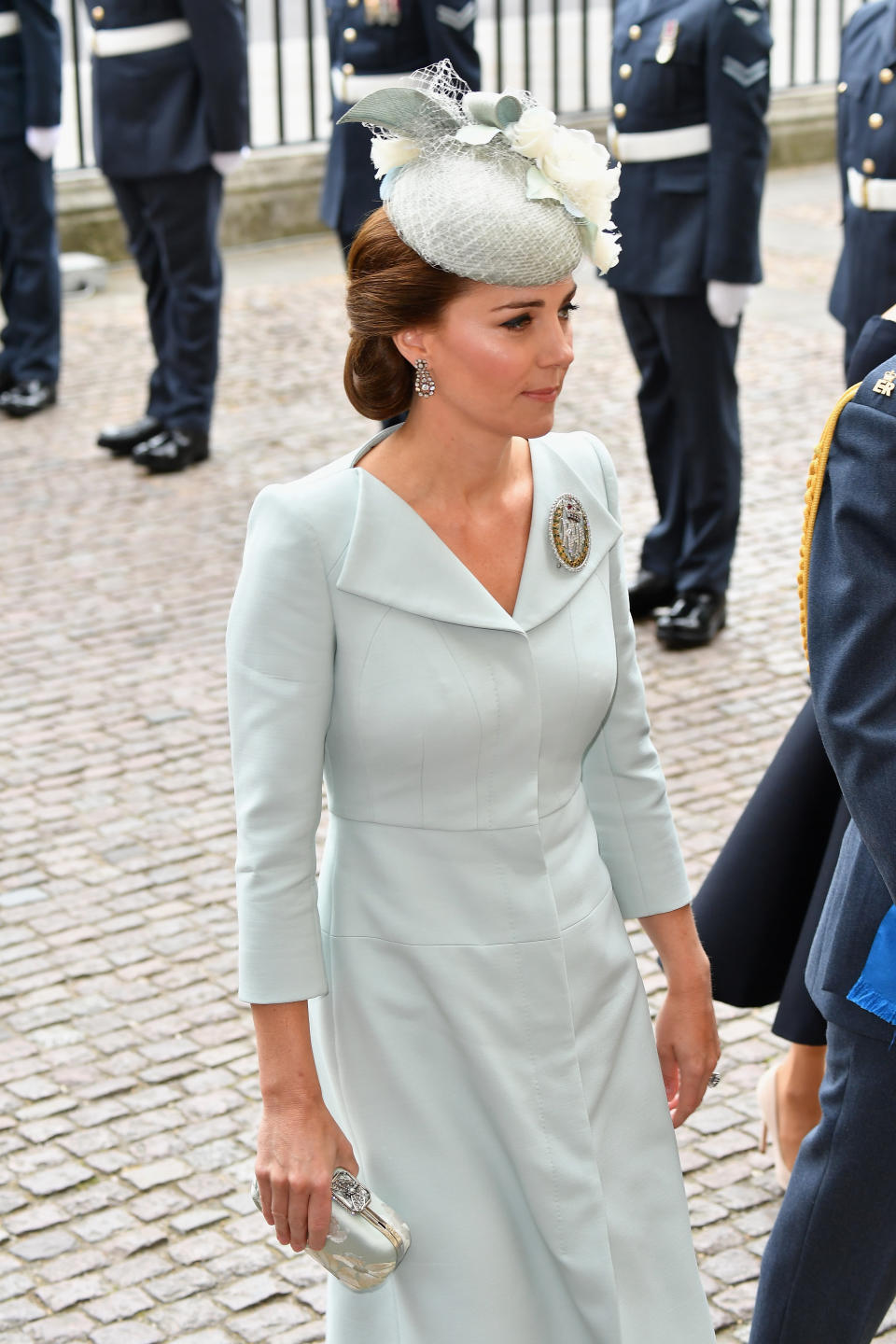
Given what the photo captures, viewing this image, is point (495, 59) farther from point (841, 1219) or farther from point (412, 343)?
point (841, 1219)

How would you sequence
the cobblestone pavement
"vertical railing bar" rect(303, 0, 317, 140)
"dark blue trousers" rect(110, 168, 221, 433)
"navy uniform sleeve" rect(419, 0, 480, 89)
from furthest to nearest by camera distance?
1. "vertical railing bar" rect(303, 0, 317, 140)
2. "dark blue trousers" rect(110, 168, 221, 433)
3. "navy uniform sleeve" rect(419, 0, 480, 89)
4. the cobblestone pavement

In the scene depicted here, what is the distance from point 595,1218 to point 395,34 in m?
5.60

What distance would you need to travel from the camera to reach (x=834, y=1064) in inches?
92.4

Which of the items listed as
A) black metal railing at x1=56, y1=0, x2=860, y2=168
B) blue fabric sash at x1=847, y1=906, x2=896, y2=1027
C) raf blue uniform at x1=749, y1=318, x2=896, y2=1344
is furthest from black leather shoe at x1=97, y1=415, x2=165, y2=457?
blue fabric sash at x1=847, y1=906, x2=896, y2=1027

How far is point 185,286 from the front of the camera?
25.6ft

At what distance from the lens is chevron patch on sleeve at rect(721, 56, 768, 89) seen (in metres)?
5.63

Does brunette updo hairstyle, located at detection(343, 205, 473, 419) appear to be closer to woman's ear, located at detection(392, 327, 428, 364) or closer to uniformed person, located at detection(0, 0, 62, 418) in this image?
woman's ear, located at detection(392, 327, 428, 364)

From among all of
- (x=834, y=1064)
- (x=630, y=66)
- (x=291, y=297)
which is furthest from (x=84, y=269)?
(x=834, y=1064)

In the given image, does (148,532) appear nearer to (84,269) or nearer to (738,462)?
(738,462)

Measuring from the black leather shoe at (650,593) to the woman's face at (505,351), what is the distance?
393cm

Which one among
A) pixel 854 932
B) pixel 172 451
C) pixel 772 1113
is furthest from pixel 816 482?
pixel 172 451

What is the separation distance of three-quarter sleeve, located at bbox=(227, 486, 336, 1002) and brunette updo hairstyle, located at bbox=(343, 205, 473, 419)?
208 millimetres

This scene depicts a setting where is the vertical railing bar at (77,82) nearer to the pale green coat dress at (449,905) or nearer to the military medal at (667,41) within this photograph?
the military medal at (667,41)

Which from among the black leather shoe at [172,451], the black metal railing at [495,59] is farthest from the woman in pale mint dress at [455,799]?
the black metal railing at [495,59]
